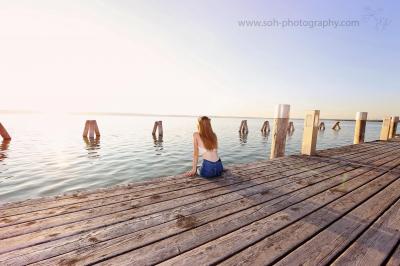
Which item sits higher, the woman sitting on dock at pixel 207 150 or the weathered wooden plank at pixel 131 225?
the woman sitting on dock at pixel 207 150

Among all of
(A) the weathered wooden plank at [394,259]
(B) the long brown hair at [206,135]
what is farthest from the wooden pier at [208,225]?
(B) the long brown hair at [206,135]

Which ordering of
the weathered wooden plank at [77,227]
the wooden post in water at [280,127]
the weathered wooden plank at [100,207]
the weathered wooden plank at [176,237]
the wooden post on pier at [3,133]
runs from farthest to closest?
the wooden post on pier at [3,133], the wooden post in water at [280,127], the weathered wooden plank at [100,207], the weathered wooden plank at [77,227], the weathered wooden plank at [176,237]

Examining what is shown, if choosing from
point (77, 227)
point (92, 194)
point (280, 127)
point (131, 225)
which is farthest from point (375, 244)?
point (280, 127)

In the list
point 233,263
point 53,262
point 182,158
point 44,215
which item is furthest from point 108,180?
point 233,263

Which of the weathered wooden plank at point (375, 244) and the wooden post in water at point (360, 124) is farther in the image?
the wooden post in water at point (360, 124)

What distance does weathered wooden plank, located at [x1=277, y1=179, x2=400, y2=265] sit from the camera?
6.40 feet

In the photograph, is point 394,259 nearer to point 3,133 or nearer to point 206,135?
point 206,135

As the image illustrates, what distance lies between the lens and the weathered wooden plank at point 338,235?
1951mm

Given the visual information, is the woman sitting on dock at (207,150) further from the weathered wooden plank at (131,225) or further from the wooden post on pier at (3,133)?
the wooden post on pier at (3,133)

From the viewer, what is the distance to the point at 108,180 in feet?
25.2

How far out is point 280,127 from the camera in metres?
7.00

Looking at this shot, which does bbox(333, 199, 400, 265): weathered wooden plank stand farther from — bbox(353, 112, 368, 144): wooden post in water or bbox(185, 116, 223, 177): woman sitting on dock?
bbox(353, 112, 368, 144): wooden post in water

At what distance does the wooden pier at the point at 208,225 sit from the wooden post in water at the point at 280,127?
10.1 ft

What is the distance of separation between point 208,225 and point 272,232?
0.70m
